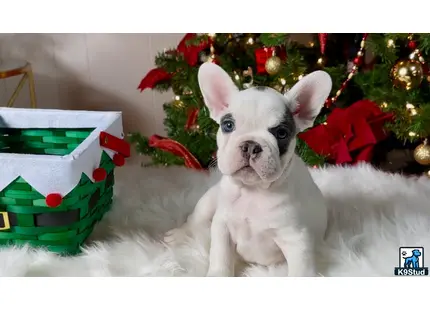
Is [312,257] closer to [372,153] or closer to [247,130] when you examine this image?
[247,130]

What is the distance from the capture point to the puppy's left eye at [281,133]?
878mm

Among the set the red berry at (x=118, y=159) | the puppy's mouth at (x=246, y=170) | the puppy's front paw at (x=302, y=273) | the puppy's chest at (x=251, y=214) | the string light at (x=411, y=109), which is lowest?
the puppy's front paw at (x=302, y=273)

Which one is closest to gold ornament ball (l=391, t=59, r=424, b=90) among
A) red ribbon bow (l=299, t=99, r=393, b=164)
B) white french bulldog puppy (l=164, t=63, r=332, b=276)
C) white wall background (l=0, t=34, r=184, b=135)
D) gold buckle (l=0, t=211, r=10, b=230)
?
red ribbon bow (l=299, t=99, r=393, b=164)

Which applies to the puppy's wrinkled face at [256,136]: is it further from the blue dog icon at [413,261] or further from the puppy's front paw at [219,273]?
the blue dog icon at [413,261]

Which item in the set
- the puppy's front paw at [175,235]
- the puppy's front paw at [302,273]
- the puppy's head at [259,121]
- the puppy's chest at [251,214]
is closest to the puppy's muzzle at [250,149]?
the puppy's head at [259,121]

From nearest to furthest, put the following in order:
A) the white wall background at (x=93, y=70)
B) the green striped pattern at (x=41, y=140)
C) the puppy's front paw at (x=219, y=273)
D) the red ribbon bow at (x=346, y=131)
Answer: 1. the puppy's front paw at (x=219, y=273)
2. the green striped pattern at (x=41, y=140)
3. the red ribbon bow at (x=346, y=131)
4. the white wall background at (x=93, y=70)

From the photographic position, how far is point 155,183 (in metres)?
1.41

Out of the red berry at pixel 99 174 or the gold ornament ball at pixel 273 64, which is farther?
the gold ornament ball at pixel 273 64

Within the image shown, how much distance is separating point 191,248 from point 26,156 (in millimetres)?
356

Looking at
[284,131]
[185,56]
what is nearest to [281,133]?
[284,131]

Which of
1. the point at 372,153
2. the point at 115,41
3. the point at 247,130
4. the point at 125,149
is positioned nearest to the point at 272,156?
the point at 247,130

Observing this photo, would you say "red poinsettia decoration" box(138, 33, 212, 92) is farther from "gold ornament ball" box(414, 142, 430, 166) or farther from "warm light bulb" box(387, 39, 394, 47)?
"gold ornament ball" box(414, 142, 430, 166)

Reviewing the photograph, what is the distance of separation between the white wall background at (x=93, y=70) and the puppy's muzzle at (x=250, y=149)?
1030 millimetres

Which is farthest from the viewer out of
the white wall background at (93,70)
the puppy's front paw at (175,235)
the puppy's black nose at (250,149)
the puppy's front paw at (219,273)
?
the white wall background at (93,70)
